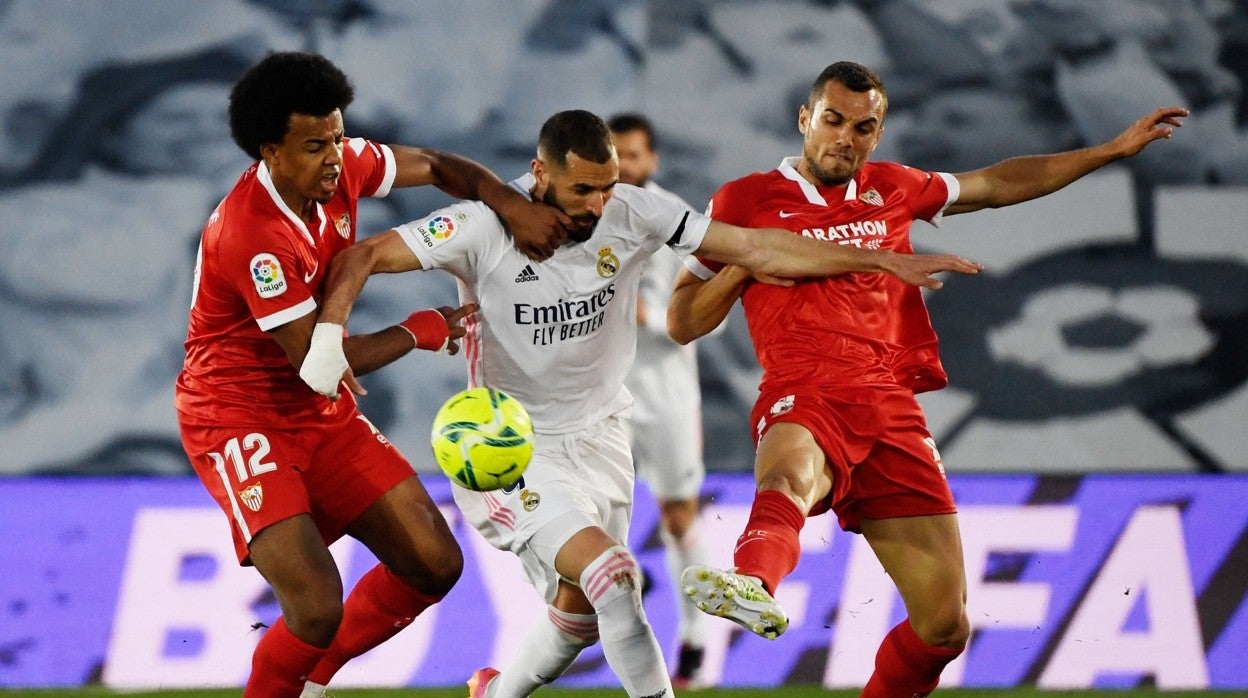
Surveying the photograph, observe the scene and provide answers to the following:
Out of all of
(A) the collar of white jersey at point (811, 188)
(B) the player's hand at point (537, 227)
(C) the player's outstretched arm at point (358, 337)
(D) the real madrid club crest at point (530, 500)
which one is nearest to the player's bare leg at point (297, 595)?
(C) the player's outstretched arm at point (358, 337)

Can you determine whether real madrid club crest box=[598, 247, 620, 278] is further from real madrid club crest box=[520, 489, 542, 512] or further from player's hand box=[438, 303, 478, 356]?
real madrid club crest box=[520, 489, 542, 512]

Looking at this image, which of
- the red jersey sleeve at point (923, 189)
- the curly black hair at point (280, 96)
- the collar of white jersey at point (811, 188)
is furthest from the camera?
the red jersey sleeve at point (923, 189)

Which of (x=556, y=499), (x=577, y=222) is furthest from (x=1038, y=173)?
(x=556, y=499)

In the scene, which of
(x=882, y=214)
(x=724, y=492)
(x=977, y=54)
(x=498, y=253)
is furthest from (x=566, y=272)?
(x=977, y=54)

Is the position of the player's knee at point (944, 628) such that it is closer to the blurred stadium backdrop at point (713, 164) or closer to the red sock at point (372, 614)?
the red sock at point (372, 614)

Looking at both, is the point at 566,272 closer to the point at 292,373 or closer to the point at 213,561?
the point at 292,373

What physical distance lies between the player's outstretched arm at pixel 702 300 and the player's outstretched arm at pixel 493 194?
624 millimetres

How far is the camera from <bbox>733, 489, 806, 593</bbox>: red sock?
4.35m

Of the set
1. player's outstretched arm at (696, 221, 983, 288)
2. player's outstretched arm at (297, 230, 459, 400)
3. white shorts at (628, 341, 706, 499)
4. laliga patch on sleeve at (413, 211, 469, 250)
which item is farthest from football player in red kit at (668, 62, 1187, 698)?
white shorts at (628, 341, 706, 499)

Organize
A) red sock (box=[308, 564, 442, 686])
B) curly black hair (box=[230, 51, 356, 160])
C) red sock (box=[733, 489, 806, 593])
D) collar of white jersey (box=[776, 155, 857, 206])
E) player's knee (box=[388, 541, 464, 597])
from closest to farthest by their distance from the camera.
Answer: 1. red sock (box=[733, 489, 806, 593])
2. curly black hair (box=[230, 51, 356, 160])
3. player's knee (box=[388, 541, 464, 597])
4. red sock (box=[308, 564, 442, 686])
5. collar of white jersey (box=[776, 155, 857, 206])

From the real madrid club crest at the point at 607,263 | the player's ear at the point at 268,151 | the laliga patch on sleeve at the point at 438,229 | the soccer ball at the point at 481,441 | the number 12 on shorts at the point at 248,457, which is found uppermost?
the player's ear at the point at 268,151

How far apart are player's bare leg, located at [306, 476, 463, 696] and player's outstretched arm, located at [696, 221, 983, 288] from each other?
Result: 1.29 m

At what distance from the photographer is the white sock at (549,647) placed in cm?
512

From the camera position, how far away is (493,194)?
5039mm
